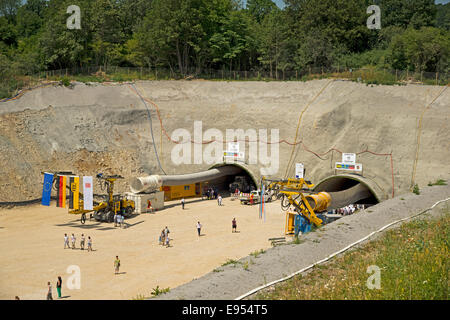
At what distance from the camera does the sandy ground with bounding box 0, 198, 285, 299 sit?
24.3 m

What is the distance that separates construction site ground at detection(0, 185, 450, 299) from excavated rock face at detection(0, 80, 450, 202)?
279 inches

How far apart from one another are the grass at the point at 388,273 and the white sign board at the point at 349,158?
2170 centimetres

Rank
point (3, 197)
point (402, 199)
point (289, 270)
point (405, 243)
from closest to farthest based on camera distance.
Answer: point (289, 270), point (405, 243), point (402, 199), point (3, 197)

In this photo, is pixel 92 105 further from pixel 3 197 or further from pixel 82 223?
pixel 82 223

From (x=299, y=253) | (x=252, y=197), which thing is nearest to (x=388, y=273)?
(x=299, y=253)

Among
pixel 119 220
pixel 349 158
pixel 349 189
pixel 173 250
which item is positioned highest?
pixel 349 158

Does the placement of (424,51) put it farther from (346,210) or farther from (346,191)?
(346,210)

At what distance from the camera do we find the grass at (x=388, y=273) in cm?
1463

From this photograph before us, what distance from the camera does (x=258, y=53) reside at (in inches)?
3051

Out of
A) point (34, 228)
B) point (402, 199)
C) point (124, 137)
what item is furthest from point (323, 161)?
point (34, 228)

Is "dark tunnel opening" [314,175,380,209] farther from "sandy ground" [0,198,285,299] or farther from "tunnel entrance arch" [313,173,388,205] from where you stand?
"sandy ground" [0,198,285,299]

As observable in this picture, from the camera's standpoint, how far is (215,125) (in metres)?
54.8

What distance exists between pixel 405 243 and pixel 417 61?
1825 inches

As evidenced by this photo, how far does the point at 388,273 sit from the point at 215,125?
131ft
